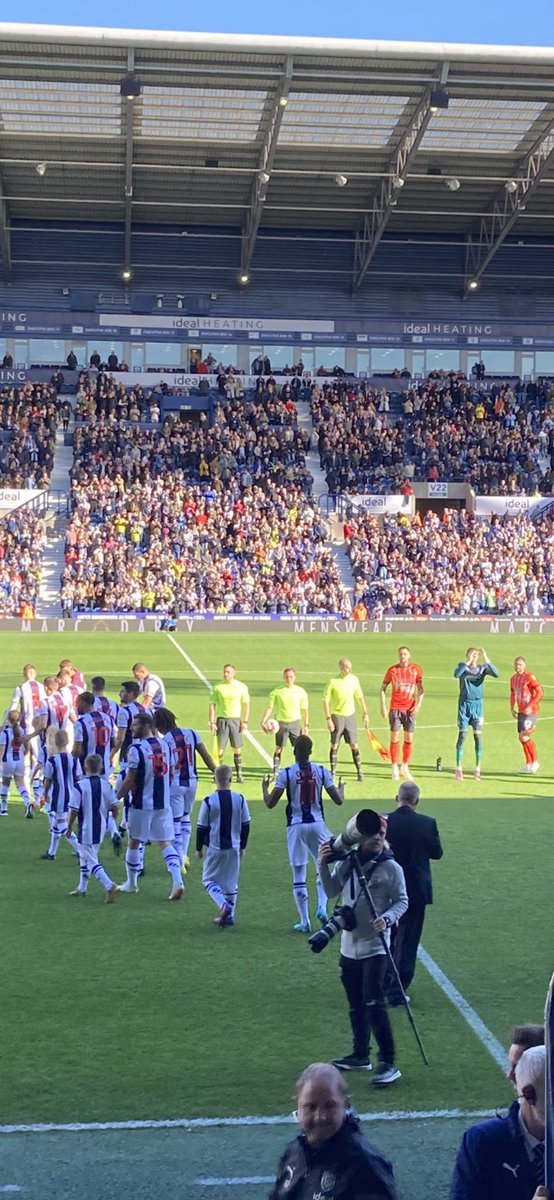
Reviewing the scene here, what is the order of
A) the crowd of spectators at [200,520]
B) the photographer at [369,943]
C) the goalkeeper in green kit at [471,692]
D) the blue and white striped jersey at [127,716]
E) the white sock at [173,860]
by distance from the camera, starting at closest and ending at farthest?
the photographer at [369,943] < the white sock at [173,860] < the blue and white striped jersey at [127,716] < the goalkeeper in green kit at [471,692] < the crowd of spectators at [200,520]

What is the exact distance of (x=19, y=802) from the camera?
1845 cm

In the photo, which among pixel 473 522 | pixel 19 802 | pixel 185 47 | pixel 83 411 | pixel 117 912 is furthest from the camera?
pixel 83 411

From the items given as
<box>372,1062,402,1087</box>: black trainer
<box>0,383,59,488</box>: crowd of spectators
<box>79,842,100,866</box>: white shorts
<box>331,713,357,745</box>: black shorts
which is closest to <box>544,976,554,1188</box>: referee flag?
<box>372,1062,402,1087</box>: black trainer

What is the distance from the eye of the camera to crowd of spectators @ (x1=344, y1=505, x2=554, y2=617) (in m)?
50.2

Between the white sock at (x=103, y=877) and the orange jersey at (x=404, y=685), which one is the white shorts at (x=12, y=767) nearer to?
the white sock at (x=103, y=877)

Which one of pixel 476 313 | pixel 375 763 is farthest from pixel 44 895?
pixel 476 313

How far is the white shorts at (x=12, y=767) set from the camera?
1709 centimetres

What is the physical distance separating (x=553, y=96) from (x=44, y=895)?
4498 centimetres

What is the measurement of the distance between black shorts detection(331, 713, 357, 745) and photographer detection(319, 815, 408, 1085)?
10426 mm

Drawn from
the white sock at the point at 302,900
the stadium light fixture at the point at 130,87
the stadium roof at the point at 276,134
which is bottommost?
the white sock at the point at 302,900

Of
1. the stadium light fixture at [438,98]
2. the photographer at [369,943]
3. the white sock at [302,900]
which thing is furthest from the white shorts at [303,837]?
the stadium light fixture at [438,98]

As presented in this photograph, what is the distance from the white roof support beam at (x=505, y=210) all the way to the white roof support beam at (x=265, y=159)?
1073 cm

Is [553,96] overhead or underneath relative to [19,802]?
overhead

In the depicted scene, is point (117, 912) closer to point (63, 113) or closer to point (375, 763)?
point (375, 763)
